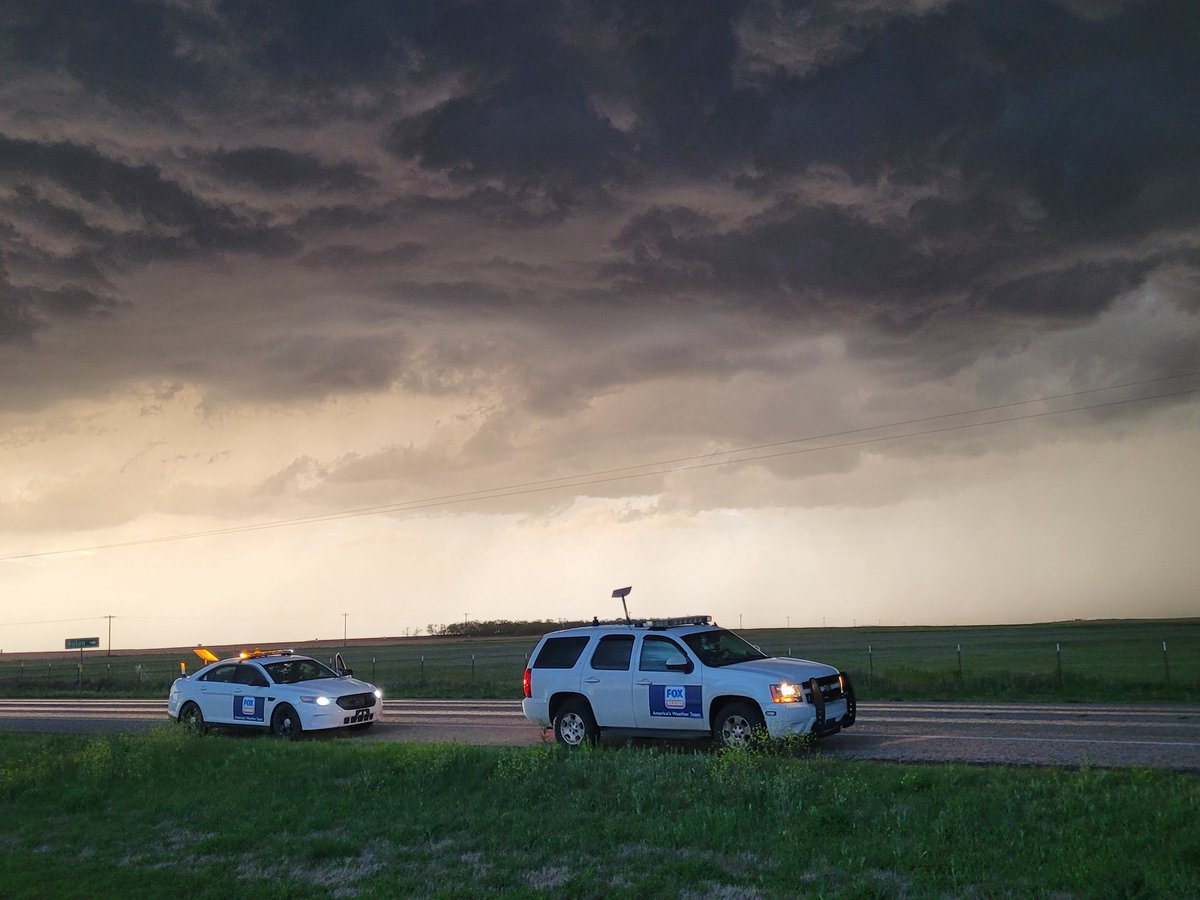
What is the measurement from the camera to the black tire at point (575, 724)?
16.5m

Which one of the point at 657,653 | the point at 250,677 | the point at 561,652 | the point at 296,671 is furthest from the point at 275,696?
the point at 657,653

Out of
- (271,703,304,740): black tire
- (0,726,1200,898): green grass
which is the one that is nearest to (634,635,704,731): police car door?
(0,726,1200,898): green grass

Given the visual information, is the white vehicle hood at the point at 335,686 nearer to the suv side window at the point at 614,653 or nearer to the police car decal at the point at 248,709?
the police car decal at the point at 248,709

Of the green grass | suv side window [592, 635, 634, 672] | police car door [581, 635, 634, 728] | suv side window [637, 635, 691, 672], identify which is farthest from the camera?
suv side window [592, 635, 634, 672]

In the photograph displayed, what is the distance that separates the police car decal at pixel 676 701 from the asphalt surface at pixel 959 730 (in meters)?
1.98

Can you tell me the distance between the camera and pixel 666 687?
51.5 ft

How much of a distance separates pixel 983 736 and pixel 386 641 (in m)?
152

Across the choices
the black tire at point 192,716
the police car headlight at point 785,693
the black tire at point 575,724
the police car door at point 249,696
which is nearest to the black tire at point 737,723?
the police car headlight at point 785,693

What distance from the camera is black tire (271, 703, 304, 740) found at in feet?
67.3

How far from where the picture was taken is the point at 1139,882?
7410mm

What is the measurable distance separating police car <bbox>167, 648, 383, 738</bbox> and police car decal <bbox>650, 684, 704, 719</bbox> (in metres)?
8.02

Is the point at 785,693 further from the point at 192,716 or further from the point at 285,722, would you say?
the point at 192,716

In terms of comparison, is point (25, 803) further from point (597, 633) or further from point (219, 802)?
point (597, 633)

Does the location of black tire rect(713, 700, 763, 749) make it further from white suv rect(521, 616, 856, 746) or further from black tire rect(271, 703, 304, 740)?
black tire rect(271, 703, 304, 740)
